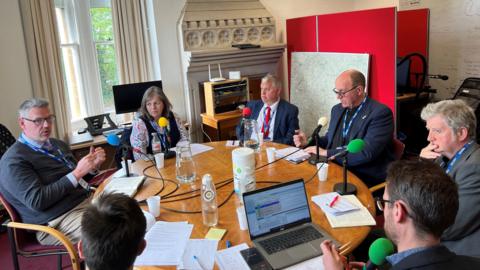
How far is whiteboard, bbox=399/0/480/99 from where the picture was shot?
4.45 meters

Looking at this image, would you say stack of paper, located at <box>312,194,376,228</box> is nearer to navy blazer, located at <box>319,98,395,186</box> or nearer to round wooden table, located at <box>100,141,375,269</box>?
round wooden table, located at <box>100,141,375,269</box>

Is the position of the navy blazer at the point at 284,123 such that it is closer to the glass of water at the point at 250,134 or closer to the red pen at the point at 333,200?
the glass of water at the point at 250,134

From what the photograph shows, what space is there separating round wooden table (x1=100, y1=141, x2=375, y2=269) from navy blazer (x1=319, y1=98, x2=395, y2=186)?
235 mm

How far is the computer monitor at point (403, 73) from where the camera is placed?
4.58 meters

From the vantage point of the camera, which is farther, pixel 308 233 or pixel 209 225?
pixel 209 225

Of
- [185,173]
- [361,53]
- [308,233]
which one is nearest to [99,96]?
[185,173]

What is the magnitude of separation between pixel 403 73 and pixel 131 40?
10.5 ft

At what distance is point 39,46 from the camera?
3816mm

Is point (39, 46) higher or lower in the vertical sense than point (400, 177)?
higher

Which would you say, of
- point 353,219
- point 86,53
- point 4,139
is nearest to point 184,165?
point 353,219

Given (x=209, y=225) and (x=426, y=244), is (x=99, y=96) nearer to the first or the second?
(x=209, y=225)

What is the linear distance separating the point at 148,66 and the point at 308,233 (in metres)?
3.41

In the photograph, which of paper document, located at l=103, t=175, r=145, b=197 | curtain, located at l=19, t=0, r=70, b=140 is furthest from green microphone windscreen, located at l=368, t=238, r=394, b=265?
curtain, located at l=19, t=0, r=70, b=140

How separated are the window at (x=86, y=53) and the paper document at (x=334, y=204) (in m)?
3.31
